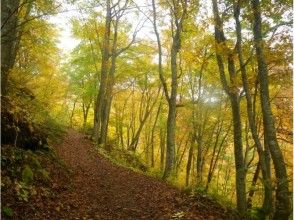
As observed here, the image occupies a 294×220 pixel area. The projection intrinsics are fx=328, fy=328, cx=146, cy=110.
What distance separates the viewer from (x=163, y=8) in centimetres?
1591

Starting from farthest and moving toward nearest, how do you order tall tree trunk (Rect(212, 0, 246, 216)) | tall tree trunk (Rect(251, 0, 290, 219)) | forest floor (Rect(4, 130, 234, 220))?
tall tree trunk (Rect(212, 0, 246, 216)) < tall tree trunk (Rect(251, 0, 290, 219)) < forest floor (Rect(4, 130, 234, 220))

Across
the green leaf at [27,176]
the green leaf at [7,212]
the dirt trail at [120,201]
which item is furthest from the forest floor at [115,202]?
the green leaf at [27,176]

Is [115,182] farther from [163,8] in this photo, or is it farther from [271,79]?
[163,8]

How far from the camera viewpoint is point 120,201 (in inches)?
380

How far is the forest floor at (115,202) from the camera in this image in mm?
7770

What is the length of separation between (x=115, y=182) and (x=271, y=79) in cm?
708

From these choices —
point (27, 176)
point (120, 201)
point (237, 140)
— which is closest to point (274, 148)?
point (237, 140)

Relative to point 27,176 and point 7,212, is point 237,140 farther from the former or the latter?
point 7,212

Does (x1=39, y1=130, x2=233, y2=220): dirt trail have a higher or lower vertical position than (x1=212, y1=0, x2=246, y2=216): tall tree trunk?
lower

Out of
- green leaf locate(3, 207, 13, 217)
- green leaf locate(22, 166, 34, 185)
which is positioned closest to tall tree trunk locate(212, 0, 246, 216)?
green leaf locate(22, 166, 34, 185)

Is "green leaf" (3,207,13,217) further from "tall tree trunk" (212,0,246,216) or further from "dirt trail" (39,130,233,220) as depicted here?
"tall tree trunk" (212,0,246,216)

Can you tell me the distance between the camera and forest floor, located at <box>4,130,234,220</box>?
25.5 ft

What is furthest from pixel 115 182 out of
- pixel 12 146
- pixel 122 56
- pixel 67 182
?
pixel 122 56

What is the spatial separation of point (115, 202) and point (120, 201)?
19cm
